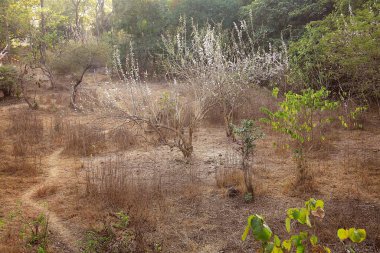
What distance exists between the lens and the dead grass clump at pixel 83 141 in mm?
8094

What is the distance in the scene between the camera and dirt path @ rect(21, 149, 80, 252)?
14.2 ft

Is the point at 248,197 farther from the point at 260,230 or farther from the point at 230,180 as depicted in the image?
the point at 260,230

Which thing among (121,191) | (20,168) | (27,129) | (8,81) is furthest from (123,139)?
(8,81)

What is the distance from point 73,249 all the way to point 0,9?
11863mm

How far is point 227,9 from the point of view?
18.0m

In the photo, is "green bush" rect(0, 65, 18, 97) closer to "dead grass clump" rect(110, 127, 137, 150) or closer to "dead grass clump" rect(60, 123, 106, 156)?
"dead grass clump" rect(60, 123, 106, 156)

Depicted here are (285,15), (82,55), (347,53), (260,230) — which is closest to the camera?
(260,230)

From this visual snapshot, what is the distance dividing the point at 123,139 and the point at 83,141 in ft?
3.17

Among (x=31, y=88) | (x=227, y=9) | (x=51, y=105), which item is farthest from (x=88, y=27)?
(x=51, y=105)

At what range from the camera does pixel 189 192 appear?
18.2 ft

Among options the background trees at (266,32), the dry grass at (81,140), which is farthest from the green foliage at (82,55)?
the dry grass at (81,140)

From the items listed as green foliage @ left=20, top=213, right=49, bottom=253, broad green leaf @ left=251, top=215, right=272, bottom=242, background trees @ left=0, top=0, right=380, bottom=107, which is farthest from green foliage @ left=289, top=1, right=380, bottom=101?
green foliage @ left=20, top=213, right=49, bottom=253

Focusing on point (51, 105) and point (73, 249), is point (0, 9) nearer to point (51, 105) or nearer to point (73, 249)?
point (51, 105)

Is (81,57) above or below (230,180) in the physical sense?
above
